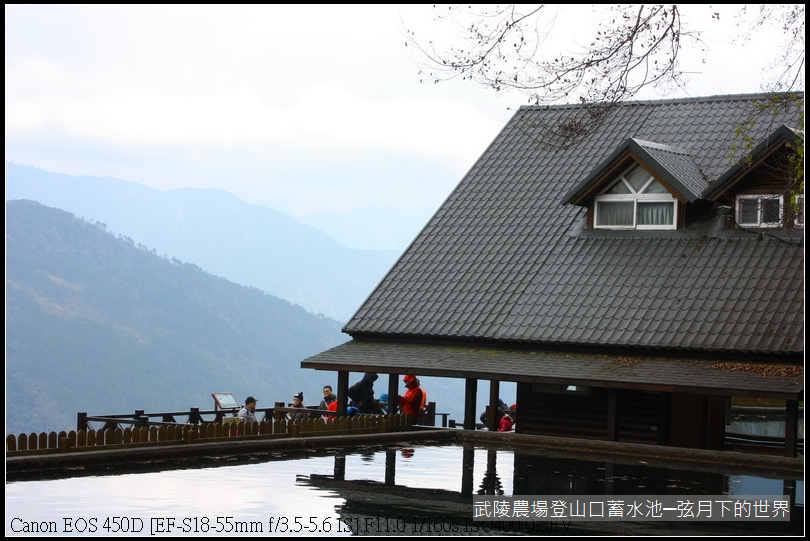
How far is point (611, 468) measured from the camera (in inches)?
656

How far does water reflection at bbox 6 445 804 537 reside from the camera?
11.3 metres

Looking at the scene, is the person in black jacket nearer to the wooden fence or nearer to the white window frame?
the wooden fence

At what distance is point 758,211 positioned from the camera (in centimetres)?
2419

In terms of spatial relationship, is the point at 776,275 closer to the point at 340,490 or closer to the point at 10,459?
the point at 340,490

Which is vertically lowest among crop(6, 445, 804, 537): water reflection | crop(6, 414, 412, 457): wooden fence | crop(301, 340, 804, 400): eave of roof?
crop(6, 445, 804, 537): water reflection

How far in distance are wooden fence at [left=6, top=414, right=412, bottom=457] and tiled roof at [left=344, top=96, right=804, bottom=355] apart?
4989mm

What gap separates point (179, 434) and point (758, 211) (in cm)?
1296

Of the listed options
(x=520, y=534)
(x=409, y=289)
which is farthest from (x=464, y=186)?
(x=520, y=534)

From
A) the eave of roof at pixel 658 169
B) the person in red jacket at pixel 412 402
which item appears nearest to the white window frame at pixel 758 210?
the eave of roof at pixel 658 169

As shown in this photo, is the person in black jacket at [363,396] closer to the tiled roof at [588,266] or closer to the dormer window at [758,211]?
the tiled roof at [588,266]

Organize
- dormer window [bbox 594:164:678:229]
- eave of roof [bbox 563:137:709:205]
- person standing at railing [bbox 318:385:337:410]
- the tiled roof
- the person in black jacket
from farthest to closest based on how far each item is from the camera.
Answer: person standing at railing [bbox 318:385:337:410]
the person in black jacket
dormer window [bbox 594:164:678:229]
eave of roof [bbox 563:137:709:205]
the tiled roof

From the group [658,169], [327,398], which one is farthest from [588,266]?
[327,398]

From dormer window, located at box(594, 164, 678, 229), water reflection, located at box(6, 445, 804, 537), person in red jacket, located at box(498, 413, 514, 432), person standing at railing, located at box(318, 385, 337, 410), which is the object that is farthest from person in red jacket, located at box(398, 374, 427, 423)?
person standing at railing, located at box(318, 385, 337, 410)

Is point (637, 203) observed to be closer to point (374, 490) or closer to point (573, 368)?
point (573, 368)
